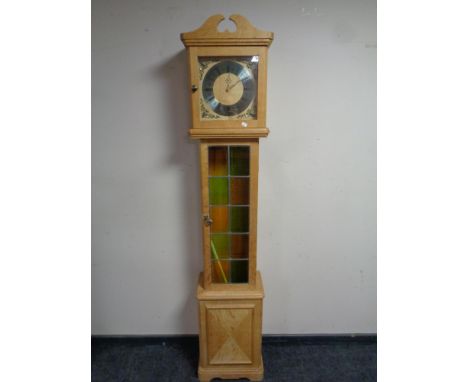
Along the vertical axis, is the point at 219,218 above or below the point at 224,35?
below

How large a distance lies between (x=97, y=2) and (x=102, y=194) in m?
1.02

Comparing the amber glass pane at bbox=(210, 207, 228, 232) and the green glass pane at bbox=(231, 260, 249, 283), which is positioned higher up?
the amber glass pane at bbox=(210, 207, 228, 232)

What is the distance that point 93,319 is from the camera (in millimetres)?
1839

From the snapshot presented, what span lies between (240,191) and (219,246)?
1.04 feet

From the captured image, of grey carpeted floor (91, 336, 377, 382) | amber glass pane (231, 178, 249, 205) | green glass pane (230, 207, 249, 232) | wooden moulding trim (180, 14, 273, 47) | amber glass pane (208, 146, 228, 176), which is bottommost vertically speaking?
grey carpeted floor (91, 336, 377, 382)

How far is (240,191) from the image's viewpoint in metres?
1.48

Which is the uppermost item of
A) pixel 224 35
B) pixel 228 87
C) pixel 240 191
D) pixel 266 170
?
pixel 224 35

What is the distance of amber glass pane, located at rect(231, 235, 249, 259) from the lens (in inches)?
60.2

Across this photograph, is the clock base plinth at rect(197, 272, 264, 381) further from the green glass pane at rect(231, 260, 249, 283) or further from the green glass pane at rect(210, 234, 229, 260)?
the green glass pane at rect(210, 234, 229, 260)

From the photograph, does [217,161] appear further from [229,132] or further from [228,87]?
[228,87]

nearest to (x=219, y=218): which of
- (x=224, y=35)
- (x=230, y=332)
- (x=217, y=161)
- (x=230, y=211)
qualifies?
(x=230, y=211)

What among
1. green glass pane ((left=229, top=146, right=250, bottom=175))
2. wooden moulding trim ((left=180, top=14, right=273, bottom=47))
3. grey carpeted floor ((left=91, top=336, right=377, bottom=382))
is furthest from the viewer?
grey carpeted floor ((left=91, top=336, right=377, bottom=382))

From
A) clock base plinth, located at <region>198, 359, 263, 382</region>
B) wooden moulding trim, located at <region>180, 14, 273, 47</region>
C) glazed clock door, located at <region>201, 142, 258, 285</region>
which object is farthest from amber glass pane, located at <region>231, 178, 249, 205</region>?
clock base plinth, located at <region>198, 359, 263, 382</region>

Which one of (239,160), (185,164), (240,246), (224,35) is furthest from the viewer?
(185,164)
